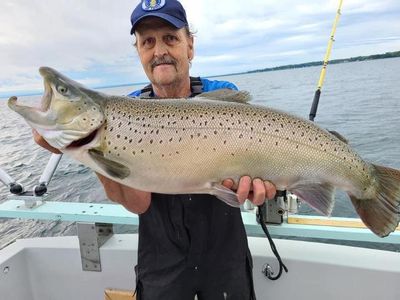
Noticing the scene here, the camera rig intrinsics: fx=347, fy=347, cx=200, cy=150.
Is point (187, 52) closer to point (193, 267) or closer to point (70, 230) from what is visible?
point (193, 267)

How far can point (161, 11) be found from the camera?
2793 millimetres

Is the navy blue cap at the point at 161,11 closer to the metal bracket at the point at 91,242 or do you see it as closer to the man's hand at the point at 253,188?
the man's hand at the point at 253,188

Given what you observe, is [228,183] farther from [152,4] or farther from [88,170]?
[88,170]

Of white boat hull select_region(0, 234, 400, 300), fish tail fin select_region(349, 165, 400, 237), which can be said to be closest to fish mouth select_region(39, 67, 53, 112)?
white boat hull select_region(0, 234, 400, 300)

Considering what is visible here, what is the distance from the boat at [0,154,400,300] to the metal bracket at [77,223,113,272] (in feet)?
0.03

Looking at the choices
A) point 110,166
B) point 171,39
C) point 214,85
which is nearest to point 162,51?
point 171,39

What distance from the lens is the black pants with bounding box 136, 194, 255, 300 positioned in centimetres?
265

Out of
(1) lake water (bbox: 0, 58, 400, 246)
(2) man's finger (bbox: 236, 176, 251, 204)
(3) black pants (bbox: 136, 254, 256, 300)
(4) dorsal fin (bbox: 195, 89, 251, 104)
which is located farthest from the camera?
(1) lake water (bbox: 0, 58, 400, 246)

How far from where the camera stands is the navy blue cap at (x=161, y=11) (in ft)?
9.13

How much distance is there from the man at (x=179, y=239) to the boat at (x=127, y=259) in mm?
769

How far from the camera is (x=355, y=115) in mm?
18719

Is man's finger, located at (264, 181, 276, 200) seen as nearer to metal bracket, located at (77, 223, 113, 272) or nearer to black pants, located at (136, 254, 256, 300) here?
black pants, located at (136, 254, 256, 300)

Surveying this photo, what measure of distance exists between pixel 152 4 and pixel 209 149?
138 cm

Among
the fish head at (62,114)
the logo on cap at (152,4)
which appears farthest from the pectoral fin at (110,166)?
the logo on cap at (152,4)
